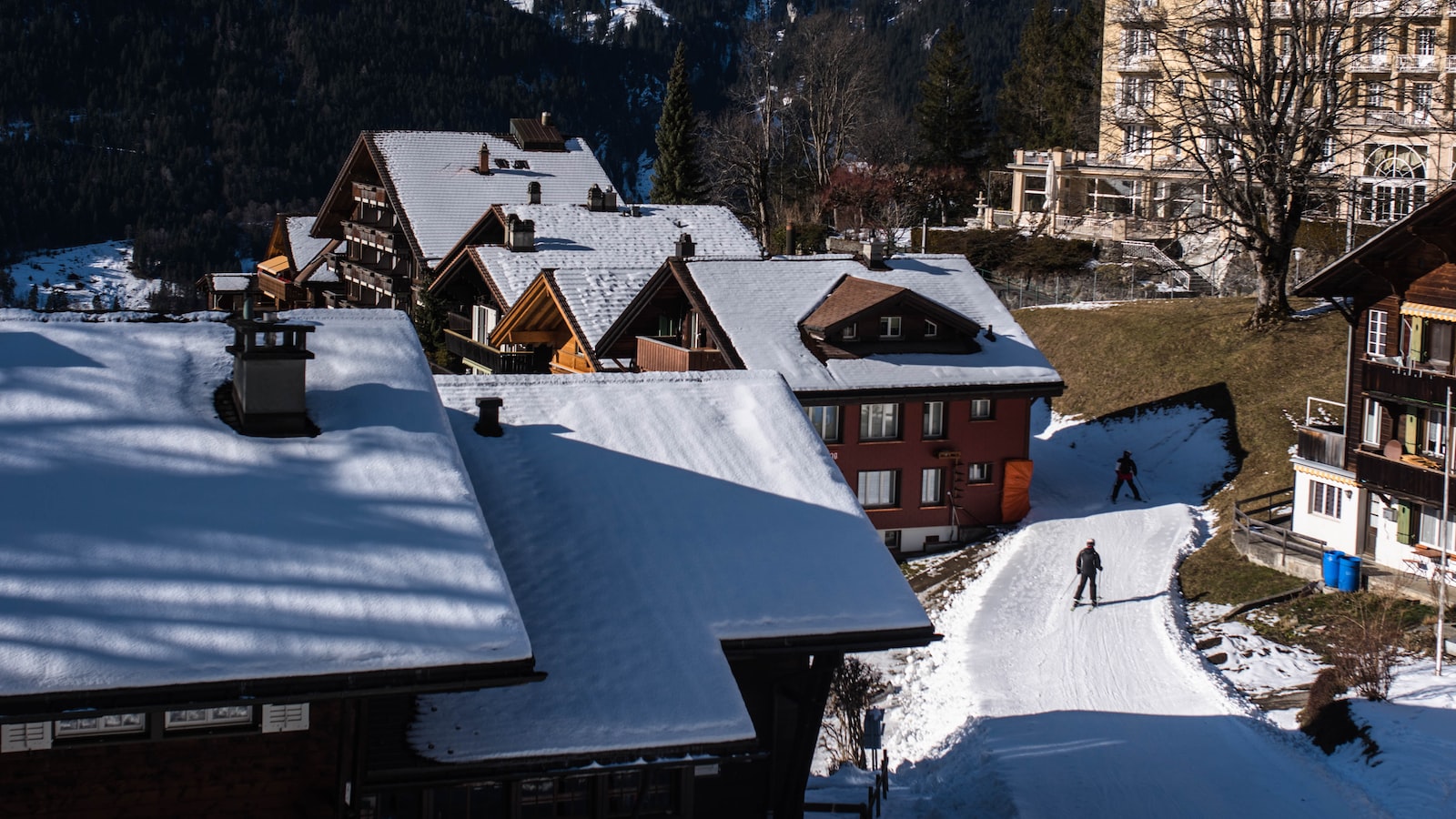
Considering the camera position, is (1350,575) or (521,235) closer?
(1350,575)

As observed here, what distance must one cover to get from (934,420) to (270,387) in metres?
24.7

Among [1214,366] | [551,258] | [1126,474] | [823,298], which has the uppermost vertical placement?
[551,258]

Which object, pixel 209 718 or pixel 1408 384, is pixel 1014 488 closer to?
pixel 1408 384

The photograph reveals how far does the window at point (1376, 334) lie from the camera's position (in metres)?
32.2

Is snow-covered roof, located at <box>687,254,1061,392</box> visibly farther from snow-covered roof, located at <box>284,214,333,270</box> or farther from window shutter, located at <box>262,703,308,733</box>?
snow-covered roof, located at <box>284,214,333,270</box>

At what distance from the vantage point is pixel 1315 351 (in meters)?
44.3

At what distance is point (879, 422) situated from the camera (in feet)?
123

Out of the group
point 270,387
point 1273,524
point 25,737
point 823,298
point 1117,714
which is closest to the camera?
point 25,737

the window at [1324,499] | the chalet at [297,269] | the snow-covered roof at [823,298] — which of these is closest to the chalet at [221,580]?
the snow-covered roof at [823,298]

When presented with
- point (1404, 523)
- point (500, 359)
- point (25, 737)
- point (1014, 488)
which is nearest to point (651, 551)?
point (25, 737)

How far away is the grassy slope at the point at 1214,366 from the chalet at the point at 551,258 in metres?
11.0

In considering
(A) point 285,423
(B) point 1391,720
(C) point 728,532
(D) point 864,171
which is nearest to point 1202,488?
(B) point 1391,720

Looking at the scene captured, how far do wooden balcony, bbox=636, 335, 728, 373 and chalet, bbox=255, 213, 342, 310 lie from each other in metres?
32.2

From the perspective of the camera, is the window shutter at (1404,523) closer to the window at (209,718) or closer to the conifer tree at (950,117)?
the window at (209,718)
